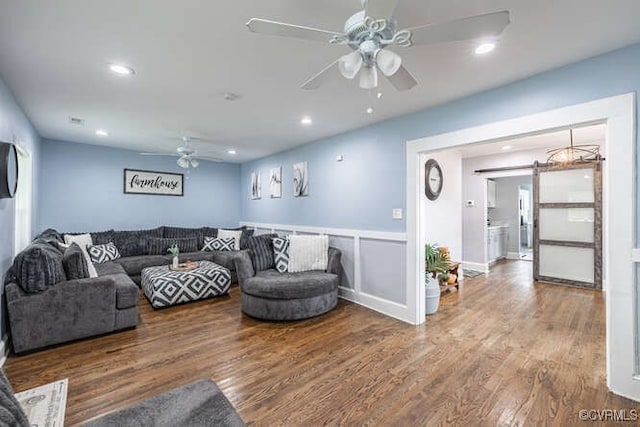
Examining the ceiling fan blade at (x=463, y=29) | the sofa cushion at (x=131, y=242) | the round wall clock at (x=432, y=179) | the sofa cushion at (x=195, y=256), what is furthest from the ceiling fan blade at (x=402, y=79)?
the sofa cushion at (x=131, y=242)

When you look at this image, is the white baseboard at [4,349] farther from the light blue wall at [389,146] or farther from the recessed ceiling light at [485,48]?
the recessed ceiling light at [485,48]

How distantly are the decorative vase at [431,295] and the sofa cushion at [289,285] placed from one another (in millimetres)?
1132

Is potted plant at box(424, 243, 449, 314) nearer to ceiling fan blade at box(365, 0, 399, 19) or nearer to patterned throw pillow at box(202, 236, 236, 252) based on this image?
ceiling fan blade at box(365, 0, 399, 19)

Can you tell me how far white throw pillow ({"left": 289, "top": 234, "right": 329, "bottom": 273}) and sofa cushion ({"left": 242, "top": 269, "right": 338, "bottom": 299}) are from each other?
0.31m

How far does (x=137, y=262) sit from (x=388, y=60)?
5.03 m

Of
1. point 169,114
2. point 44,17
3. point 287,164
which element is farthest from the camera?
point 287,164

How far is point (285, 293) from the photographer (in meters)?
3.30

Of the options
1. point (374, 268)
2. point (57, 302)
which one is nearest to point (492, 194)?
point (374, 268)

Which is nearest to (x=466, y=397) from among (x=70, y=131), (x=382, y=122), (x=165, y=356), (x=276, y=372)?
(x=276, y=372)

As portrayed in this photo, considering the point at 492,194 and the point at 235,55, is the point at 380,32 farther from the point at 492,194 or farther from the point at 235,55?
the point at 492,194

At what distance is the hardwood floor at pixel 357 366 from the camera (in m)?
1.90

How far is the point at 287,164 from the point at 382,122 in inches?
89.0

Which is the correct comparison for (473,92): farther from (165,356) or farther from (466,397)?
(165,356)

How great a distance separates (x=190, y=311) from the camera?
3668mm
